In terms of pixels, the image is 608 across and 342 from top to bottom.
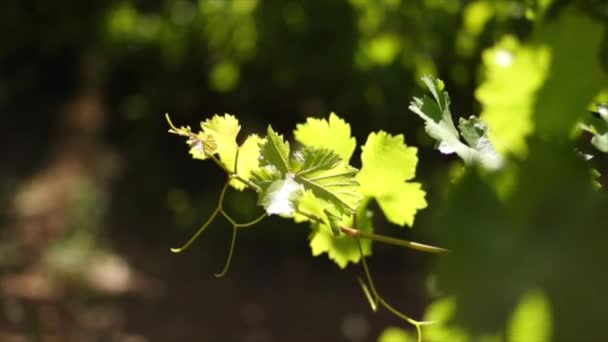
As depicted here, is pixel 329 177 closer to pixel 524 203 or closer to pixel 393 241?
pixel 393 241

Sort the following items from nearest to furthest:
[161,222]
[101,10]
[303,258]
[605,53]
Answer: [605,53], [303,258], [161,222], [101,10]

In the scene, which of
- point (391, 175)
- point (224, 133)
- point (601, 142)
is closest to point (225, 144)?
point (224, 133)

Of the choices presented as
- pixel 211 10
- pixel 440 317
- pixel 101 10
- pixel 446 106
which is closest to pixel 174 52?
pixel 211 10

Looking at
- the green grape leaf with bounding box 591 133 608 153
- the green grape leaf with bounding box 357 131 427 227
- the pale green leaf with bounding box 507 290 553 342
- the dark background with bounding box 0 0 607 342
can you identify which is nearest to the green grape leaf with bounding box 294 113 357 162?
the green grape leaf with bounding box 357 131 427 227

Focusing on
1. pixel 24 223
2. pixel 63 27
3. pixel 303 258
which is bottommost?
pixel 24 223

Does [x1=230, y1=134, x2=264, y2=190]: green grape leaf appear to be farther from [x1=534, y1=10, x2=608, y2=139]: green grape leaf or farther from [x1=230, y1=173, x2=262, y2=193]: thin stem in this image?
[x1=534, y1=10, x2=608, y2=139]: green grape leaf

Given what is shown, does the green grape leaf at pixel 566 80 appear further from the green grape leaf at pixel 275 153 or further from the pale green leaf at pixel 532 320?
the green grape leaf at pixel 275 153

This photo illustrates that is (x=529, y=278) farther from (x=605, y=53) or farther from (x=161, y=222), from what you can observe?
(x=161, y=222)
